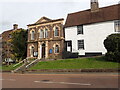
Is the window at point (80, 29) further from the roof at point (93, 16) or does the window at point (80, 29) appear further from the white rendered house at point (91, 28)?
the roof at point (93, 16)

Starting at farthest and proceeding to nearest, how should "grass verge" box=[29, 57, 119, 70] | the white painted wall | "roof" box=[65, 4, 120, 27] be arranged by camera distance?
1. "roof" box=[65, 4, 120, 27]
2. the white painted wall
3. "grass verge" box=[29, 57, 119, 70]

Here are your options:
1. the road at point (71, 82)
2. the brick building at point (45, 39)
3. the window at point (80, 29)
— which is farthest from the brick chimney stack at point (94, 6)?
the road at point (71, 82)

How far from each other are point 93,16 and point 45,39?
11091 mm

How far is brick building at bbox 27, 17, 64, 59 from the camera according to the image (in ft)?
96.0

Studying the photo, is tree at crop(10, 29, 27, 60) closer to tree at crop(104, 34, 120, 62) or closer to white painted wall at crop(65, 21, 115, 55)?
white painted wall at crop(65, 21, 115, 55)

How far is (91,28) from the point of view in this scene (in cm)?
2631

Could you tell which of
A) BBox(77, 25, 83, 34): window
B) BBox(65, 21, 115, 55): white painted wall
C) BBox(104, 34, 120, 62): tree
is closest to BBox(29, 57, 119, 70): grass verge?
BBox(104, 34, 120, 62): tree

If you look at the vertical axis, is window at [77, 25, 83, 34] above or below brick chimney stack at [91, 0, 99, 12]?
below

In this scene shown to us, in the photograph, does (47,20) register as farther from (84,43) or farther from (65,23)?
(84,43)

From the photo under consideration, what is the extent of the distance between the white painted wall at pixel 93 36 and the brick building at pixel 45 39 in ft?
8.38

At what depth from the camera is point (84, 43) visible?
2670 cm

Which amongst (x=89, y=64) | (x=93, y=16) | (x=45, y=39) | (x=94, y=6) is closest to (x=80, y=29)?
(x=93, y=16)

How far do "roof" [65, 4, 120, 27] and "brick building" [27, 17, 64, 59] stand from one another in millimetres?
2525

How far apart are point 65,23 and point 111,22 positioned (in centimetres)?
958
